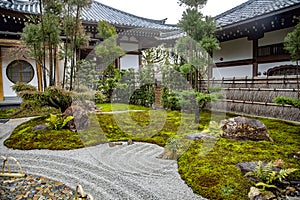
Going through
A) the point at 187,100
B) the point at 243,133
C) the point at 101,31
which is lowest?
the point at 243,133

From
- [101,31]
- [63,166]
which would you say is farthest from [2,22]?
[63,166]

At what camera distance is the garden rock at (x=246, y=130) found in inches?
185

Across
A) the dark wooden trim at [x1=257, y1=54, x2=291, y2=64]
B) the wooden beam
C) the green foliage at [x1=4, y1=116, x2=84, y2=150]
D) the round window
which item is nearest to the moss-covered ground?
the green foliage at [x1=4, y1=116, x2=84, y2=150]

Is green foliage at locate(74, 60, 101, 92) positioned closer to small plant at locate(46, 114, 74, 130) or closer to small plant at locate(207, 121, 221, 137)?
small plant at locate(46, 114, 74, 130)

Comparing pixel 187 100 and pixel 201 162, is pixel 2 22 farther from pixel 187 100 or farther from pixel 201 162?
pixel 201 162

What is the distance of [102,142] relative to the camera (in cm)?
489

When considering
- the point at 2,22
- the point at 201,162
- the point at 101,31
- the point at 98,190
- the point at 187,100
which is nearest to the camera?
the point at 98,190

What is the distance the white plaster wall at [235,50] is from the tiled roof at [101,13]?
3227mm

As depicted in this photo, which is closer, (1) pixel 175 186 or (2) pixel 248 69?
(1) pixel 175 186

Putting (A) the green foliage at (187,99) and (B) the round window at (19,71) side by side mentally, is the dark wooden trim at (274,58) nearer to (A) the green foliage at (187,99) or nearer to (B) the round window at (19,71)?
(A) the green foliage at (187,99)

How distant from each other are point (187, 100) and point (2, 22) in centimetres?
762

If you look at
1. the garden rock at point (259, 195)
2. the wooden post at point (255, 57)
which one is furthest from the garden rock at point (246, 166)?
the wooden post at point (255, 57)

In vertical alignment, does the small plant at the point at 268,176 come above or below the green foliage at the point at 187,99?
below

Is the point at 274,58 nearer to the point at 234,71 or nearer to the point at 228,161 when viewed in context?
the point at 234,71
